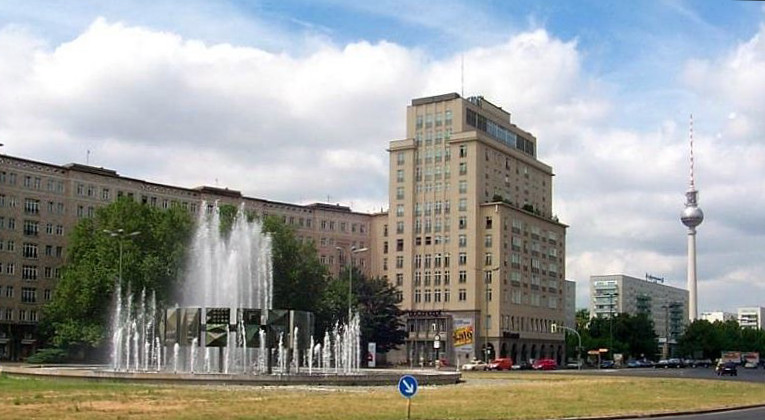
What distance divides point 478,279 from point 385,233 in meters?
19.6

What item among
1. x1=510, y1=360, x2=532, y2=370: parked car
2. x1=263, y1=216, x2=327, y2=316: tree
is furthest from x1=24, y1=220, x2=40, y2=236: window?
x1=510, y1=360, x2=532, y2=370: parked car

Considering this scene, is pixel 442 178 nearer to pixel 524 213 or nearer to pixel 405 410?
pixel 524 213

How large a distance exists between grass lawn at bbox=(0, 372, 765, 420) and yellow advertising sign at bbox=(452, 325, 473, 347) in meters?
75.2

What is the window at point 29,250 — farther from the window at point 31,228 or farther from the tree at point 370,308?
the tree at point 370,308

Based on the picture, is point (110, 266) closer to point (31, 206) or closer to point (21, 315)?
point (21, 315)

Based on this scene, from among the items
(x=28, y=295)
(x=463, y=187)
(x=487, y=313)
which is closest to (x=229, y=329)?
(x=28, y=295)

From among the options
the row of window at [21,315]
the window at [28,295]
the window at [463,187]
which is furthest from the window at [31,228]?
the window at [463,187]

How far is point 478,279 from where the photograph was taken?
413 feet

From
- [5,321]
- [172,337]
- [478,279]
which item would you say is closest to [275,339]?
[172,337]

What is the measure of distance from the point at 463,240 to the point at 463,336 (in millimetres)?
13049

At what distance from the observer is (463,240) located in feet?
420

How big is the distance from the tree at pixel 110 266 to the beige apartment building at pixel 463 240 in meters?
42.7

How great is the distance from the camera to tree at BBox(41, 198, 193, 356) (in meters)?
84.9

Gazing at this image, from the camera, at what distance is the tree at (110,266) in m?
84.9
